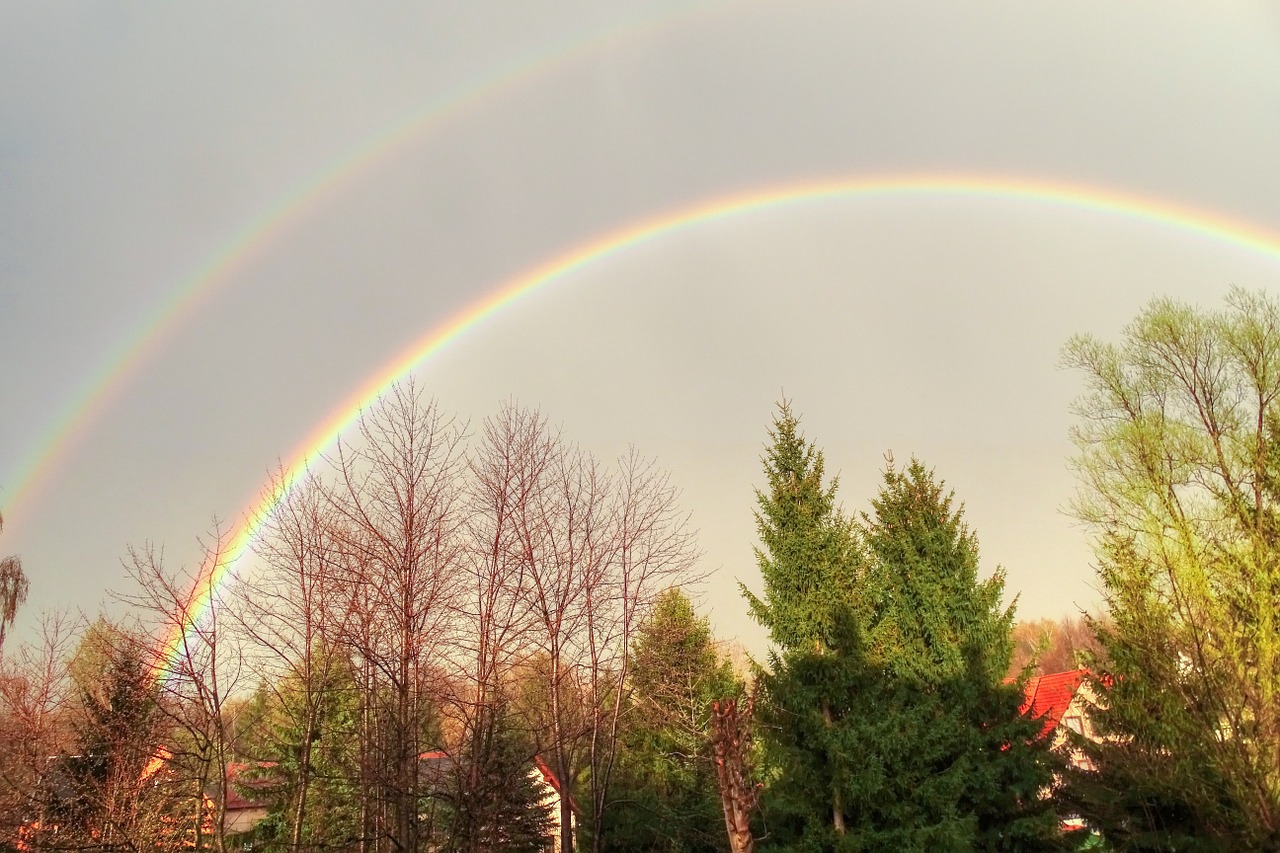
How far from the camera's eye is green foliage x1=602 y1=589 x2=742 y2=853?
1788cm

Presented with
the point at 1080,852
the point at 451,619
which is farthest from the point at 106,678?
the point at 1080,852

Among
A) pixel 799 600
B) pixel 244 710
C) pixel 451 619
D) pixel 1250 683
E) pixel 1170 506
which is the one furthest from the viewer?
pixel 244 710

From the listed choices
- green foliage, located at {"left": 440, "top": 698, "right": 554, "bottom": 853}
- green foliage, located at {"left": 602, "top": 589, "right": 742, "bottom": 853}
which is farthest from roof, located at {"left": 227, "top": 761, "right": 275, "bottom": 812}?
green foliage, located at {"left": 440, "top": 698, "right": 554, "bottom": 853}

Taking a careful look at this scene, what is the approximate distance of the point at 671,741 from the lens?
22.5 m

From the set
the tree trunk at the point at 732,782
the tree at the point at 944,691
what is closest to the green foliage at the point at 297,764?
the tree trunk at the point at 732,782

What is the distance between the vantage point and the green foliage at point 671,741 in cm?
1788

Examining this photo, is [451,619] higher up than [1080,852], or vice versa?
[451,619]

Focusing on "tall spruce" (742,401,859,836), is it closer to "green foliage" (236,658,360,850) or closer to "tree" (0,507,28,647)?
"green foliage" (236,658,360,850)

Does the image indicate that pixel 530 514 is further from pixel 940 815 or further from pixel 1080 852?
pixel 1080 852

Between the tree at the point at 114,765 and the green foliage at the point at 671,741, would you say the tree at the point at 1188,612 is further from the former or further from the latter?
the tree at the point at 114,765

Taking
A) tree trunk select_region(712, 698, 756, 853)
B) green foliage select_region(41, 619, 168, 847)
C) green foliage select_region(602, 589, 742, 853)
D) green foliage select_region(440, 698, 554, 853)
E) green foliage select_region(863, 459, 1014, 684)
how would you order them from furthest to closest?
green foliage select_region(602, 589, 742, 853), green foliage select_region(863, 459, 1014, 684), green foliage select_region(41, 619, 168, 847), tree trunk select_region(712, 698, 756, 853), green foliage select_region(440, 698, 554, 853)

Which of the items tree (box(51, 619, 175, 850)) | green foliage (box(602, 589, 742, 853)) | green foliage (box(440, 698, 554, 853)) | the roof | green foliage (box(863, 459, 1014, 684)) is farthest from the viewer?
the roof

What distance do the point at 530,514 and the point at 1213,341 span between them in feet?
44.6

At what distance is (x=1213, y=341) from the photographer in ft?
49.9
